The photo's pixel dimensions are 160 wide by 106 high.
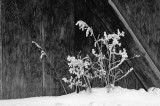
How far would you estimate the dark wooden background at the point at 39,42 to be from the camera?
9.41 feet

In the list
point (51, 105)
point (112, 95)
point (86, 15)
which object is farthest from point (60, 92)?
point (86, 15)

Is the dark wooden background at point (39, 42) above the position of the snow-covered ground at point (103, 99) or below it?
above

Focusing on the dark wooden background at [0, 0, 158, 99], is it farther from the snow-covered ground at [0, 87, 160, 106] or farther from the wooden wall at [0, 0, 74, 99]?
the snow-covered ground at [0, 87, 160, 106]

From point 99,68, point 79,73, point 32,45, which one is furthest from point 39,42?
point 99,68

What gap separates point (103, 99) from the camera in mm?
2562

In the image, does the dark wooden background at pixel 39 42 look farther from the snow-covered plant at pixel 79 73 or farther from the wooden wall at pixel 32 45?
the snow-covered plant at pixel 79 73

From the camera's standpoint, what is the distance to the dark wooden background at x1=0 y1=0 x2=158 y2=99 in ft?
9.41

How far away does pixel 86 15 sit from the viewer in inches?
114

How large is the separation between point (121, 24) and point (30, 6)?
3.09 feet

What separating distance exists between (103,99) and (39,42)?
89 cm

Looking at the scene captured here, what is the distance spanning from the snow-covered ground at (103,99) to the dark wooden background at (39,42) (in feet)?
0.55

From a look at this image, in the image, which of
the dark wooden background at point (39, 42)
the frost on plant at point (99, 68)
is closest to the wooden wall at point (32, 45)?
the dark wooden background at point (39, 42)

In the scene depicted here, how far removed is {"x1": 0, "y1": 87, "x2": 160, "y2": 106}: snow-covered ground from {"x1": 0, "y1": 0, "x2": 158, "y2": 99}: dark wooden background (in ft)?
0.55

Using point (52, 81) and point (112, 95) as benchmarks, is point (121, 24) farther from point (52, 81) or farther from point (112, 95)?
point (52, 81)
